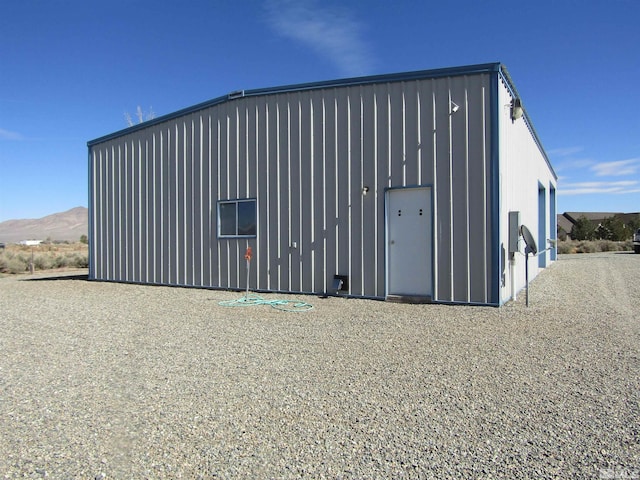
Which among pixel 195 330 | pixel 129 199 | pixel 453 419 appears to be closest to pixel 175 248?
pixel 129 199

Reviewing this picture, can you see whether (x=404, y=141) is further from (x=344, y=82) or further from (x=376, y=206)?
(x=344, y=82)

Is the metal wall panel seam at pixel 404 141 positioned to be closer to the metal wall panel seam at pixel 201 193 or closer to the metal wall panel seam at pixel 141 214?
the metal wall panel seam at pixel 201 193

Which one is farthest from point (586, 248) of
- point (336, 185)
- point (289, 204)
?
point (289, 204)

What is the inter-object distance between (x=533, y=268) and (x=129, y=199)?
39.8 ft

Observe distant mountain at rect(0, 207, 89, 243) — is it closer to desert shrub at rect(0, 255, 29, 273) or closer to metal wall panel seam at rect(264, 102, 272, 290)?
desert shrub at rect(0, 255, 29, 273)

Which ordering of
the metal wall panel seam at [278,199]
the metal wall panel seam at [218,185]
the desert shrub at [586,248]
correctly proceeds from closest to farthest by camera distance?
the metal wall panel seam at [278,199], the metal wall panel seam at [218,185], the desert shrub at [586,248]

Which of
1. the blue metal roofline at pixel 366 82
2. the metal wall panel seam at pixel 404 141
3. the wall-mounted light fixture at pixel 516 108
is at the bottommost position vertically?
the metal wall panel seam at pixel 404 141

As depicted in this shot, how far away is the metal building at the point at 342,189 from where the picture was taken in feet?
29.4

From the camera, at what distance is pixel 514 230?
9.27 m

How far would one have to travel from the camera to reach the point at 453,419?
361 cm

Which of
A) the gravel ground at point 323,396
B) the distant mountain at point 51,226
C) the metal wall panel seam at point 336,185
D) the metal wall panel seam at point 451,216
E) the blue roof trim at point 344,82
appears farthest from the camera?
the distant mountain at point 51,226

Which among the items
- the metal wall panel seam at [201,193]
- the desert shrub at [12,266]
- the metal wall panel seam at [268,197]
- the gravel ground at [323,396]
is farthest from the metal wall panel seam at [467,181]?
the desert shrub at [12,266]

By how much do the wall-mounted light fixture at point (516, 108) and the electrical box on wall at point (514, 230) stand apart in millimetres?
2207

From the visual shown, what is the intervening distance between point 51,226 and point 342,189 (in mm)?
141001
